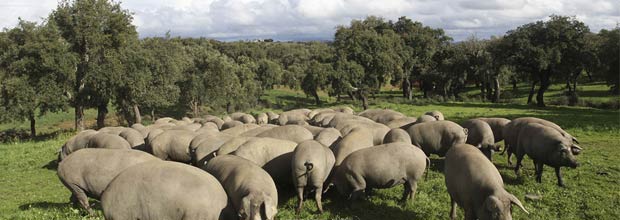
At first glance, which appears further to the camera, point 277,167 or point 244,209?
point 277,167

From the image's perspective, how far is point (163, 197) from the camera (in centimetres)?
700

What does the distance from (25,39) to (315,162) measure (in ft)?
95.9

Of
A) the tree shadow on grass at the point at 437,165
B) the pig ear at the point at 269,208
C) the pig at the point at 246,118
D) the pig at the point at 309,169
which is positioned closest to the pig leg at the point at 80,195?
the pig at the point at 309,169

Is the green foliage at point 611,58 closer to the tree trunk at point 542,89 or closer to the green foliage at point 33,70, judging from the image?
the tree trunk at point 542,89

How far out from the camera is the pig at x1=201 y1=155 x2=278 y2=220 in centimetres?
715

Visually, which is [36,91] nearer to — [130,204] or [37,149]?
[37,149]

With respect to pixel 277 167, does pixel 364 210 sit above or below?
below

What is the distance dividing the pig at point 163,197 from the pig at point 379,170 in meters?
4.35

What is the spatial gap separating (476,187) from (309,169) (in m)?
3.81

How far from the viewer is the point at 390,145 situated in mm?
11523

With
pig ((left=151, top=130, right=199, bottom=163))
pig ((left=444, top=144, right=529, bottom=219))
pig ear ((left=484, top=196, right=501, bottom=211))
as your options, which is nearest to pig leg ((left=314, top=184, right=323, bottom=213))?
pig ((left=444, top=144, right=529, bottom=219))

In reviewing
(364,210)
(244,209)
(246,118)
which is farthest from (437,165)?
(246,118)

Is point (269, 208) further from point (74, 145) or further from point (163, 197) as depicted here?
point (74, 145)

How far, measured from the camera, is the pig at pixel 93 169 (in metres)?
10.0
